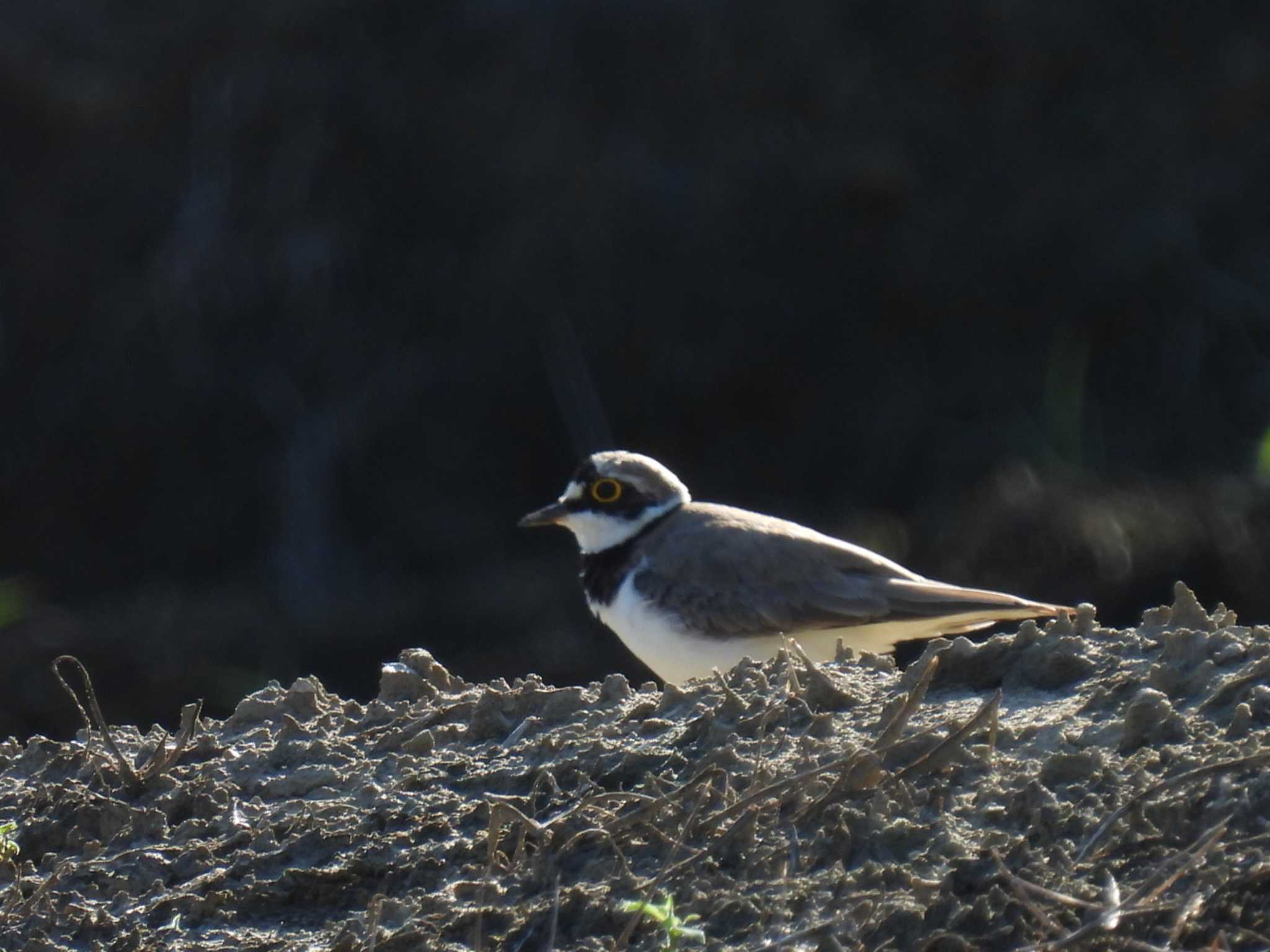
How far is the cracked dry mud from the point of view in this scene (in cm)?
326

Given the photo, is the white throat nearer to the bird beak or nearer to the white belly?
the bird beak

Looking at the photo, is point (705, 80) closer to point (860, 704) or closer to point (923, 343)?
point (923, 343)

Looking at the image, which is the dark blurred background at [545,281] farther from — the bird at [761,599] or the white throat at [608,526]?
the bird at [761,599]

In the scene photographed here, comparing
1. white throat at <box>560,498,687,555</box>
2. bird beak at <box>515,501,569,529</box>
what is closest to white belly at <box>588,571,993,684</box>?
white throat at <box>560,498,687,555</box>

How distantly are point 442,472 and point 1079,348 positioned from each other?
4331 millimetres

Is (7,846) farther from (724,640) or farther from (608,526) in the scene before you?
(608,526)

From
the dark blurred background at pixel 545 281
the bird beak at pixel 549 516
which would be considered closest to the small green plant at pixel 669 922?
the bird beak at pixel 549 516

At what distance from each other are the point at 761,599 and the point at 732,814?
321cm

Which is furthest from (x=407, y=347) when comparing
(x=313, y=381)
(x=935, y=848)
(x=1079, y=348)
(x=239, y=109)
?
(x=935, y=848)

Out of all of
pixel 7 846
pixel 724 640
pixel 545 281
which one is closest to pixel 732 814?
pixel 7 846

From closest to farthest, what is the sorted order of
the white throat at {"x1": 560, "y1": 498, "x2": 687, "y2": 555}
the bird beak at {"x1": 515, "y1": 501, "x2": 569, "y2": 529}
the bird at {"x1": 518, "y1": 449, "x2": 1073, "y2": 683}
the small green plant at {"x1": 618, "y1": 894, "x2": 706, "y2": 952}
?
the small green plant at {"x1": 618, "y1": 894, "x2": 706, "y2": 952} → the bird at {"x1": 518, "y1": 449, "x2": 1073, "y2": 683} → the white throat at {"x1": 560, "y1": 498, "x2": 687, "y2": 555} → the bird beak at {"x1": 515, "y1": 501, "x2": 569, "y2": 529}

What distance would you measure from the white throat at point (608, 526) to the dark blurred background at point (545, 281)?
4.49 metres

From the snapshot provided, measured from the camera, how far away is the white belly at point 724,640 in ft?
22.1

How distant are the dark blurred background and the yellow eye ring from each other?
4.55m
